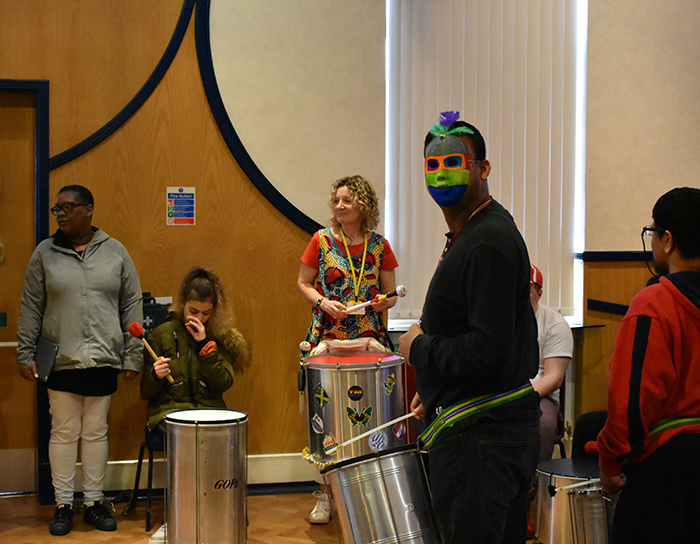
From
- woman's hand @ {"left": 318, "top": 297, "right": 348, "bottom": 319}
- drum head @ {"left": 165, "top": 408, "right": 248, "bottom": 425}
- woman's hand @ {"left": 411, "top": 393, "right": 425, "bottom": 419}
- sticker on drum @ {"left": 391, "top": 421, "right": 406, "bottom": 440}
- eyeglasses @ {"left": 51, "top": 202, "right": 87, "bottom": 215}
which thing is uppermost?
eyeglasses @ {"left": 51, "top": 202, "right": 87, "bottom": 215}

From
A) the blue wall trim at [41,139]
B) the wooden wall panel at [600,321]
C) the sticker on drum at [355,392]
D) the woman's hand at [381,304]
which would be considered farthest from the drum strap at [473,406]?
the blue wall trim at [41,139]

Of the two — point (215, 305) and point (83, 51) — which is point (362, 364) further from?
point (83, 51)

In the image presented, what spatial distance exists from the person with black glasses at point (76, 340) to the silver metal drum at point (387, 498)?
1.84 m

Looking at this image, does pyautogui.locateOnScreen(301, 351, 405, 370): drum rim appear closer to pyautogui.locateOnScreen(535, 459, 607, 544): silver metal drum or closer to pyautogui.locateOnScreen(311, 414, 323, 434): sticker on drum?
pyautogui.locateOnScreen(311, 414, 323, 434): sticker on drum

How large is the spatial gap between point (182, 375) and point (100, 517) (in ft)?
2.80

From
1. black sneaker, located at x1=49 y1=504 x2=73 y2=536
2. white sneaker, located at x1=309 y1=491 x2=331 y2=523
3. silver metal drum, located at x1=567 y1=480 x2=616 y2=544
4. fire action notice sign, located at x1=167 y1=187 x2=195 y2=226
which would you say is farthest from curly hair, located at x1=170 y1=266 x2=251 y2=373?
silver metal drum, located at x1=567 y1=480 x2=616 y2=544

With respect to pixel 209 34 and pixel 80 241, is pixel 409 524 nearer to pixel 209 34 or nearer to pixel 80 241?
pixel 80 241

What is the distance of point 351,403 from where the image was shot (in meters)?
3.29

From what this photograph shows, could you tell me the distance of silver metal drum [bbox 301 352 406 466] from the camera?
3.29 m

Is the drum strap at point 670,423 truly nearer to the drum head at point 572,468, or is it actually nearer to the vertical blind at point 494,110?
the drum head at point 572,468

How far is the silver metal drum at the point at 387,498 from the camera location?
239 centimetres

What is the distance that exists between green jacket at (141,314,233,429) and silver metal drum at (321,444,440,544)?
149 cm

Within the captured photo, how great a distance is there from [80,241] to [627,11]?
3877 mm

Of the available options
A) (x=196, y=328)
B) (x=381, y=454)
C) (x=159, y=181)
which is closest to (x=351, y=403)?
(x=381, y=454)
